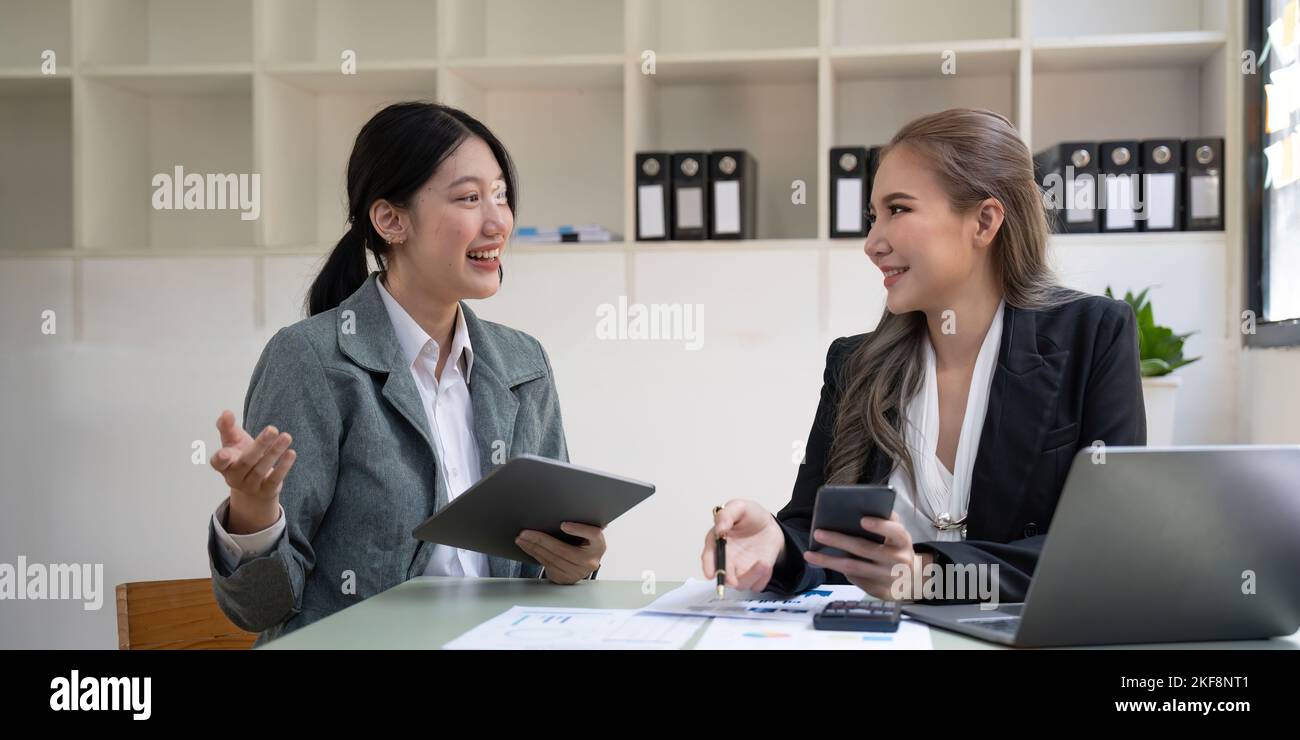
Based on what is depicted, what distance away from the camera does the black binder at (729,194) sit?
3.33m

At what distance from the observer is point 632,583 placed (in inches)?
65.3

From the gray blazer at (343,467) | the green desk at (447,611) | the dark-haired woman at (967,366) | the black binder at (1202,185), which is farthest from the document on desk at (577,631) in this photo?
the black binder at (1202,185)

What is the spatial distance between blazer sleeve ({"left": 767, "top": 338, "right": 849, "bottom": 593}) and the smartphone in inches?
2.7

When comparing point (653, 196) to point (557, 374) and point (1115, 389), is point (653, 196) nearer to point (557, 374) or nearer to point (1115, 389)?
point (557, 374)

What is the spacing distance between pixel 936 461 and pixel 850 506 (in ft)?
1.75

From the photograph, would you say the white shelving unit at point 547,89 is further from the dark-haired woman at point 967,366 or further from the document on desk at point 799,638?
the document on desk at point 799,638

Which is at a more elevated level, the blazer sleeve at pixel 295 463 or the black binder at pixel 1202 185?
the black binder at pixel 1202 185

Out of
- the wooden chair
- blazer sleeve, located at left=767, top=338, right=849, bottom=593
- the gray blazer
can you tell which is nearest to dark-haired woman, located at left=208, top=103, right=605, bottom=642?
the gray blazer

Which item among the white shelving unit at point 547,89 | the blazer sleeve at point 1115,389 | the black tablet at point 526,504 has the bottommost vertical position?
the black tablet at point 526,504

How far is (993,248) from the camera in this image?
1.95 m

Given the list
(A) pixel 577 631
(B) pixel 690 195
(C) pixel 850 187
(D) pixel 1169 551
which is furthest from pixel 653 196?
(D) pixel 1169 551

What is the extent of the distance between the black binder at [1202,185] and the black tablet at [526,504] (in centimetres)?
231
